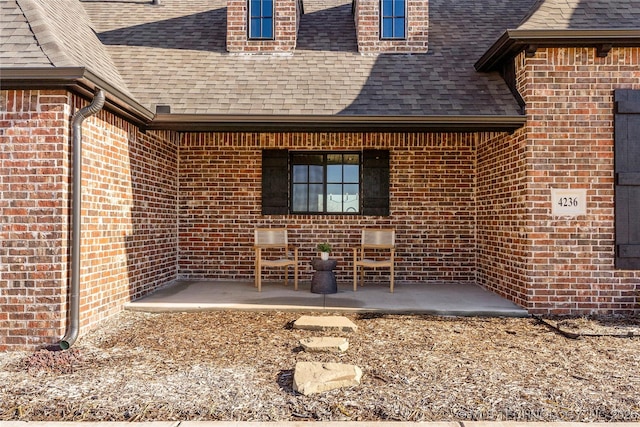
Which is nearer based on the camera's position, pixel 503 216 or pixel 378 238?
pixel 503 216

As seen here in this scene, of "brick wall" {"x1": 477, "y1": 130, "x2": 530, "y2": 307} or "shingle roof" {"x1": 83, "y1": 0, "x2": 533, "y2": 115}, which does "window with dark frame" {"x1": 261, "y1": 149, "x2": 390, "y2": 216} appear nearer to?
"shingle roof" {"x1": 83, "y1": 0, "x2": 533, "y2": 115}

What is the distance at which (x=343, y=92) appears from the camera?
20.4ft

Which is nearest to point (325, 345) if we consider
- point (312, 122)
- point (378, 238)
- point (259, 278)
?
point (259, 278)

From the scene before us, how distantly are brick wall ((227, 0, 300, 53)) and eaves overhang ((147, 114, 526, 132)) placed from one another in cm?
230

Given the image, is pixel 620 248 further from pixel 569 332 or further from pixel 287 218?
pixel 287 218

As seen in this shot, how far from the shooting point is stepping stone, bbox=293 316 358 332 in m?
4.47

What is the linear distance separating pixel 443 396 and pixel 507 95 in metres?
4.53

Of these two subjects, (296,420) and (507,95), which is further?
(507,95)

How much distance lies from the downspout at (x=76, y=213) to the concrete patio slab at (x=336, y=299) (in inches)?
46.8

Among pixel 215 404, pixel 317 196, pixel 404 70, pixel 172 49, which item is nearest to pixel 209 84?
pixel 172 49

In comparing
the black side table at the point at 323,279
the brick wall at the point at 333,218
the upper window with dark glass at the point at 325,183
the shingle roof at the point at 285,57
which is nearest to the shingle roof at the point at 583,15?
the shingle roof at the point at 285,57

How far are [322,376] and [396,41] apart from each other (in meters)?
6.23

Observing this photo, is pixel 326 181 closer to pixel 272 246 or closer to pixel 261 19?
pixel 272 246

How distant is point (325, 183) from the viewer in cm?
727
